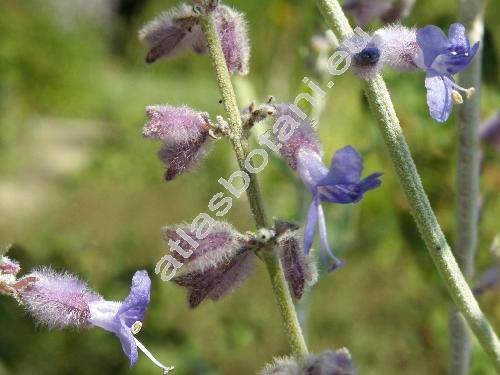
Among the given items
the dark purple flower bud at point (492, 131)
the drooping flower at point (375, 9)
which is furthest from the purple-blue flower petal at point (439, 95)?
the dark purple flower bud at point (492, 131)

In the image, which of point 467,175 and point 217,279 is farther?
point 467,175

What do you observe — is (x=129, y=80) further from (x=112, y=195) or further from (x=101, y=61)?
(x=112, y=195)

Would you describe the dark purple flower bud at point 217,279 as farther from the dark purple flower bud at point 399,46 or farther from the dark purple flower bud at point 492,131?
the dark purple flower bud at point 492,131

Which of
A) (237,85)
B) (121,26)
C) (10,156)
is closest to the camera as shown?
(237,85)

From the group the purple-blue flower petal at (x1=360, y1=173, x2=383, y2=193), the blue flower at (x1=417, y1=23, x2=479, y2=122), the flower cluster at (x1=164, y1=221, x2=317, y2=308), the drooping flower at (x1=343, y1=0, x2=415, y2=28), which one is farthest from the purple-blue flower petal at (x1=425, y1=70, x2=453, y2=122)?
the drooping flower at (x1=343, y1=0, x2=415, y2=28)

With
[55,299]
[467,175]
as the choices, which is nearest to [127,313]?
[55,299]

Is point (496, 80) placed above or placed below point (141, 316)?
above

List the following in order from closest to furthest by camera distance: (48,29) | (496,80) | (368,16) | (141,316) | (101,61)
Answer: (141,316), (368,16), (496,80), (48,29), (101,61)

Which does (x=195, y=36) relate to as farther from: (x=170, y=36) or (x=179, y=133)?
(x=179, y=133)

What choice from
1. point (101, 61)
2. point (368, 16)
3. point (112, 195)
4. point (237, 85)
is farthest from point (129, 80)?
point (368, 16)
